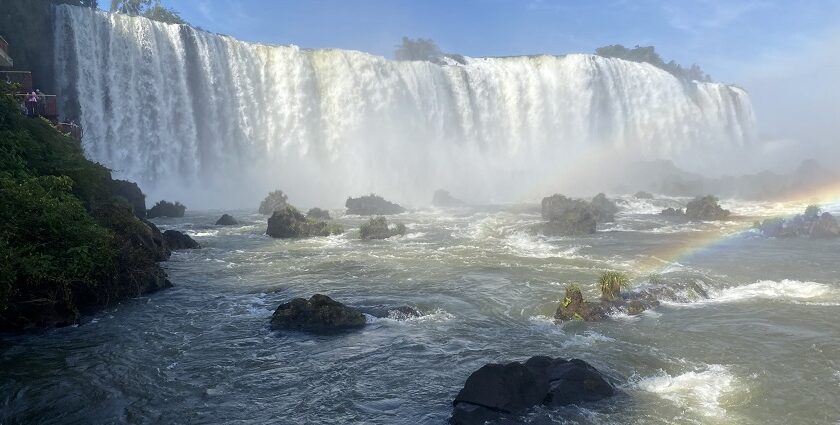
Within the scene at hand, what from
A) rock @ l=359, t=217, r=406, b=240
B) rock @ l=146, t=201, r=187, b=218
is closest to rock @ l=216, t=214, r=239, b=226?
rock @ l=146, t=201, r=187, b=218

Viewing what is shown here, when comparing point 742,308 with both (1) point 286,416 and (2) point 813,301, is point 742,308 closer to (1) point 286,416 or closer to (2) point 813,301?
(2) point 813,301

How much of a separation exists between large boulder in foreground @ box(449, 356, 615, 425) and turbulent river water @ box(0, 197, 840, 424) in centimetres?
27

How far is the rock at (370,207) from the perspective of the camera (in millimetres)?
40994

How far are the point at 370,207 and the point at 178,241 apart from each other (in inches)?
711

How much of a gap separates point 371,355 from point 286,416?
296cm

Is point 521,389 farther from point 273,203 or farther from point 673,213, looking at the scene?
point 673,213

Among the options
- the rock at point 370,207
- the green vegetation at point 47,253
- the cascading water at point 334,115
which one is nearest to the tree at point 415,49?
the cascading water at point 334,115

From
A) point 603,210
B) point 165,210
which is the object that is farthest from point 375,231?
point 165,210

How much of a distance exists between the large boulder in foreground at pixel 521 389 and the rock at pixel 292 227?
2121 centimetres

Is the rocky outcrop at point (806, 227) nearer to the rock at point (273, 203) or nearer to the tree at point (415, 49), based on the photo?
the rock at point (273, 203)

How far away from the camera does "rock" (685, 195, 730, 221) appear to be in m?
36.3

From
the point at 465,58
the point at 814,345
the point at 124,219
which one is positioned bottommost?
the point at 814,345

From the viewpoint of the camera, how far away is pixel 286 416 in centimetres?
902

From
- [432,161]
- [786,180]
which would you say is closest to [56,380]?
[432,161]
